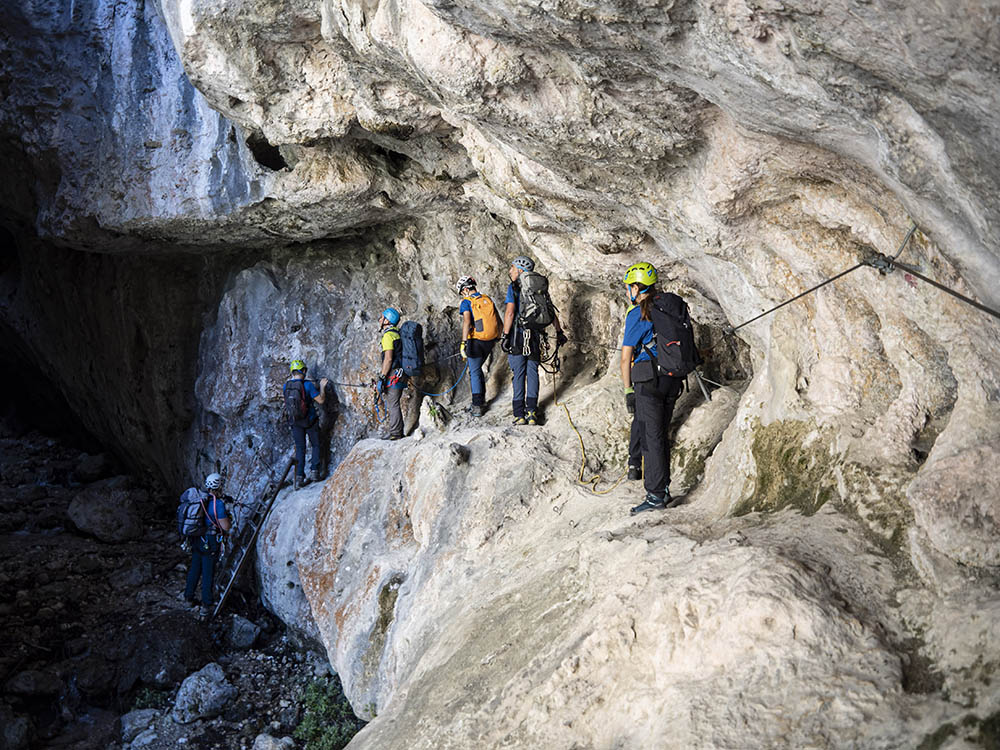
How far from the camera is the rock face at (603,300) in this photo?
4.46m

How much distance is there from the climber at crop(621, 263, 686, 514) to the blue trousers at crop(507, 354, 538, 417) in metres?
2.89

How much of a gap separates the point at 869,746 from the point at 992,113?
2831 millimetres

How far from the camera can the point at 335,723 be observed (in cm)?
994

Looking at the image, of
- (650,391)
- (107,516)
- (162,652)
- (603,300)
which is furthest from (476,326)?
(107,516)

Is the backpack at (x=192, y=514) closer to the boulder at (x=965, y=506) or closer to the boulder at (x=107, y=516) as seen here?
the boulder at (x=107, y=516)

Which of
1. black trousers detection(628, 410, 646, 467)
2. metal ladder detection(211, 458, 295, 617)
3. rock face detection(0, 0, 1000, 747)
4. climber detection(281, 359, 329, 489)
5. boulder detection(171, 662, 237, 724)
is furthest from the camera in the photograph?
metal ladder detection(211, 458, 295, 617)

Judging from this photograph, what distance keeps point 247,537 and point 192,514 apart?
1.18 metres

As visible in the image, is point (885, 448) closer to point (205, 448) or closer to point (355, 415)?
point (355, 415)

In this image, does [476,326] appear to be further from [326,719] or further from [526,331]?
[326,719]

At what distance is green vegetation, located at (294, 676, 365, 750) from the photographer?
9.68 m

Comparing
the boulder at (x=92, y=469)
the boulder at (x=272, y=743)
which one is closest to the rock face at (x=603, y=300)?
the boulder at (x=272, y=743)

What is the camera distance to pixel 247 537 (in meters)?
13.5

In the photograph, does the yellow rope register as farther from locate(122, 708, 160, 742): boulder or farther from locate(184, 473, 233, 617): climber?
locate(122, 708, 160, 742): boulder

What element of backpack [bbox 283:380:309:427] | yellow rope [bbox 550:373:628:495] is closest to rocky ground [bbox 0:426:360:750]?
backpack [bbox 283:380:309:427]
